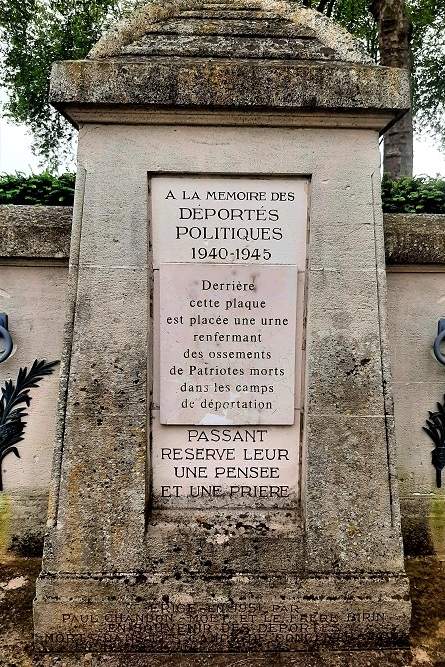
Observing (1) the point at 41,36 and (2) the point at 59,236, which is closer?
(2) the point at 59,236

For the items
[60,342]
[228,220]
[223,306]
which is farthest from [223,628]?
[228,220]

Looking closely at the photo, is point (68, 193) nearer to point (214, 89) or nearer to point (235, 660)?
point (214, 89)

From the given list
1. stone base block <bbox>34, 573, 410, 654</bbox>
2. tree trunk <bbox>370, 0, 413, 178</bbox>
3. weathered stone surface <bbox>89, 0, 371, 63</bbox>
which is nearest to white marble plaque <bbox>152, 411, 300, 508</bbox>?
stone base block <bbox>34, 573, 410, 654</bbox>

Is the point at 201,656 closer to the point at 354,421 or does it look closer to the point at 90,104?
the point at 354,421

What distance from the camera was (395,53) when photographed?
7922 mm

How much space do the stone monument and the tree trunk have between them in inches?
208

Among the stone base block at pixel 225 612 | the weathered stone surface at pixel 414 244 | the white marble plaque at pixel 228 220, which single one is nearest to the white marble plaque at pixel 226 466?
the stone base block at pixel 225 612

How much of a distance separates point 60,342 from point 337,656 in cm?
248

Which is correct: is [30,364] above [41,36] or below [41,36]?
below

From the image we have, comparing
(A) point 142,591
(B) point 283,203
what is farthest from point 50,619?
(B) point 283,203

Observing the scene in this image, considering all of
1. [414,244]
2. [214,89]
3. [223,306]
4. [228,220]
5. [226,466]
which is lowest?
[226,466]

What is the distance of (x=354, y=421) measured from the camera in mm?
2977

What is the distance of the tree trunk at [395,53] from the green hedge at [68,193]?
3461 mm

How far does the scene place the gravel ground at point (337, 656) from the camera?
273cm
